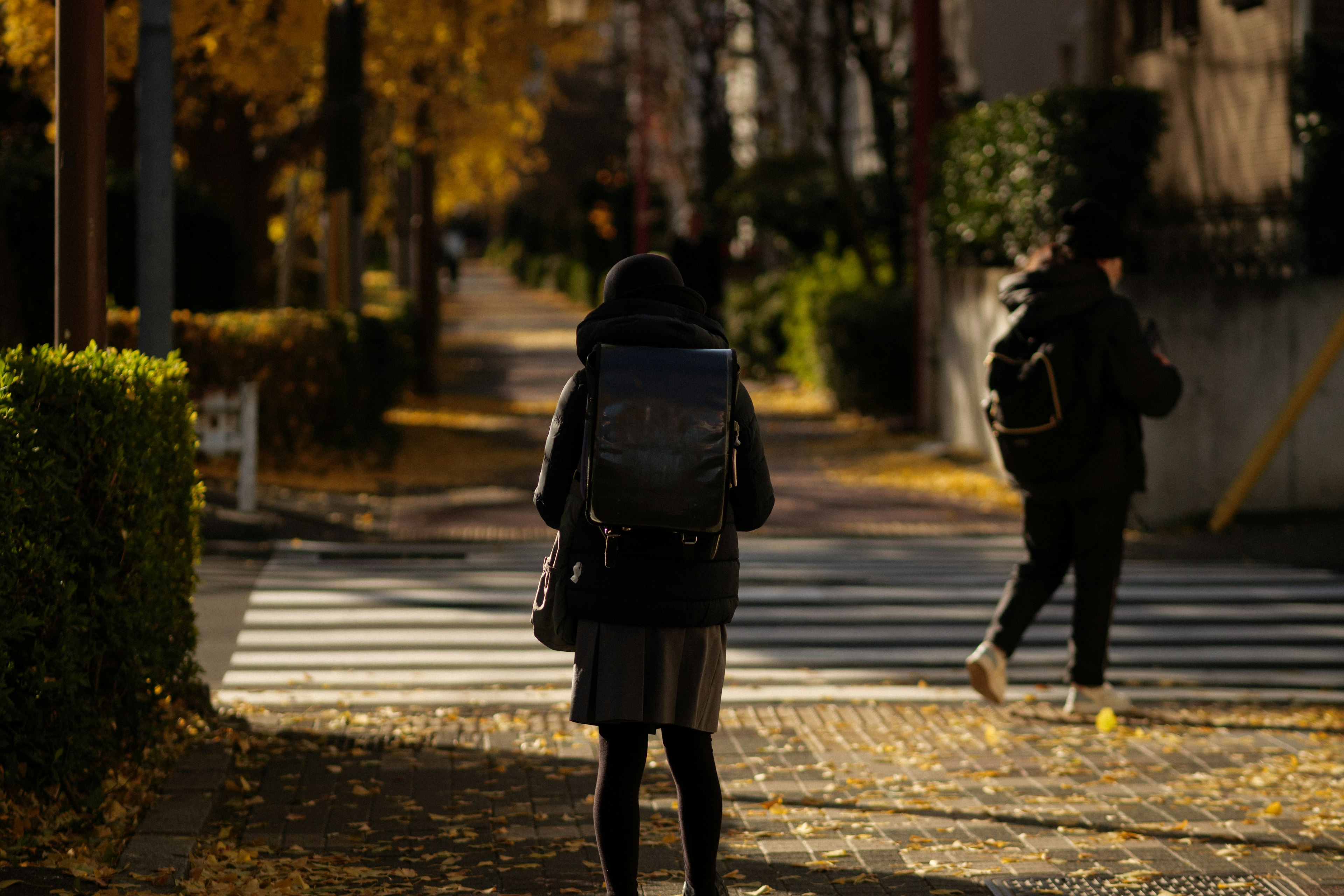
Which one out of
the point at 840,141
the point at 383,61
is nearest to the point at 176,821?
the point at 383,61

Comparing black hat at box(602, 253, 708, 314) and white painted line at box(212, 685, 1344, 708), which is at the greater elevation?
black hat at box(602, 253, 708, 314)

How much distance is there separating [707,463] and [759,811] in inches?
76.4

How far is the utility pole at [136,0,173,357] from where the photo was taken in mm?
8227

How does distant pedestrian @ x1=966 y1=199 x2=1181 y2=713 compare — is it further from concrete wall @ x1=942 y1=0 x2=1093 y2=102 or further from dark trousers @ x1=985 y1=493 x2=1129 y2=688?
concrete wall @ x1=942 y1=0 x2=1093 y2=102

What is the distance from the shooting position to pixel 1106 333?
6.82 meters

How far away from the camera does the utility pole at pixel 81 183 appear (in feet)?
21.2

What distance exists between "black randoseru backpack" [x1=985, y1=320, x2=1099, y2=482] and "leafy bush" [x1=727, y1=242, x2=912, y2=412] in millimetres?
12247

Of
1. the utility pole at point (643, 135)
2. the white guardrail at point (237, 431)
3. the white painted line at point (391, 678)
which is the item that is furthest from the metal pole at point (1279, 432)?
the utility pole at point (643, 135)

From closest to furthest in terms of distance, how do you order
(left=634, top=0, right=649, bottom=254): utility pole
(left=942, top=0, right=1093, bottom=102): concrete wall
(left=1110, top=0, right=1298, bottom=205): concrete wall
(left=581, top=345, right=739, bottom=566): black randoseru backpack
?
(left=581, top=345, right=739, bottom=566): black randoseru backpack
(left=1110, top=0, right=1298, bottom=205): concrete wall
(left=942, top=0, right=1093, bottom=102): concrete wall
(left=634, top=0, right=649, bottom=254): utility pole

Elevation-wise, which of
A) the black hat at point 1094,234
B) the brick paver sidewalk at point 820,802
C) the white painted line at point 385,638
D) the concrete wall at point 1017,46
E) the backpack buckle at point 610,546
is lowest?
the white painted line at point 385,638

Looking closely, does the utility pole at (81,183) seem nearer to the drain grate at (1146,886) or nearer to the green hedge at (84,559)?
the green hedge at (84,559)

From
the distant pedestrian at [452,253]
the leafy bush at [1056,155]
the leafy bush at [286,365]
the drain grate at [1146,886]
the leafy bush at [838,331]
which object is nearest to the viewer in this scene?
the drain grate at [1146,886]

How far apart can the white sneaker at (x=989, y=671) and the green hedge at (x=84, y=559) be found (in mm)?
2947

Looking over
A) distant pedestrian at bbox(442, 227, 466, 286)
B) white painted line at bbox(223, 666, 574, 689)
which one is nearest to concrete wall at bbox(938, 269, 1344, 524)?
white painted line at bbox(223, 666, 574, 689)
